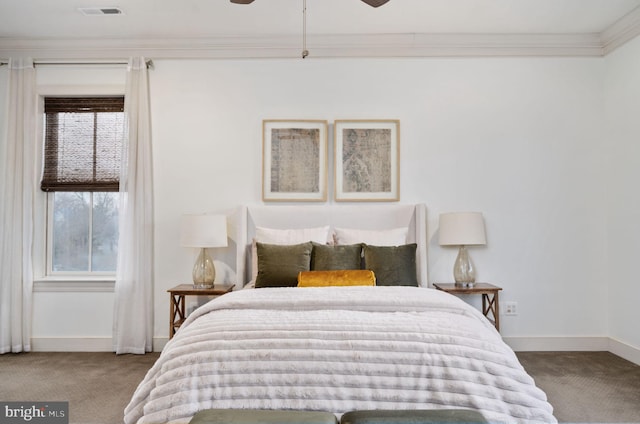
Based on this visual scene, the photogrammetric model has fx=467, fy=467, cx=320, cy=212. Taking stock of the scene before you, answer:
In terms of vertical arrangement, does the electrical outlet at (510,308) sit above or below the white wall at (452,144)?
below

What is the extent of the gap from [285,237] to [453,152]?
1733 millimetres

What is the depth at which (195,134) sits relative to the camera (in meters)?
4.33

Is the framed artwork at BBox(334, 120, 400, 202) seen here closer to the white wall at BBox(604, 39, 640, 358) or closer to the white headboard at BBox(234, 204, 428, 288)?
the white headboard at BBox(234, 204, 428, 288)

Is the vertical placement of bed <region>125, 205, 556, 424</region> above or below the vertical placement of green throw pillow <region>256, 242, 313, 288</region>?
below

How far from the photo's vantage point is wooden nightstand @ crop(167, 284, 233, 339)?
380 centimetres

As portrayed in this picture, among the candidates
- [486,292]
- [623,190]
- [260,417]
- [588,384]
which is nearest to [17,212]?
[260,417]

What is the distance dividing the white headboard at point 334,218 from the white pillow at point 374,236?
0.17 metres

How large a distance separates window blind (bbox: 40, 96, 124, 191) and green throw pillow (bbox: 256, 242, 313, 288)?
1.71 meters

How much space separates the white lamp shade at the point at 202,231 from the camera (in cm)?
389

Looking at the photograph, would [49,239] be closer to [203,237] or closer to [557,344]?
[203,237]

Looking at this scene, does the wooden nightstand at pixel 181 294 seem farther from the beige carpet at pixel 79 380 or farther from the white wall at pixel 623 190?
the white wall at pixel 623 190

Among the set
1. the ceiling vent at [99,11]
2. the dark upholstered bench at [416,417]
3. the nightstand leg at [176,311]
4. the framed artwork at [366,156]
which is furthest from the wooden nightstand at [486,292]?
the ceiling vent at [99,11]

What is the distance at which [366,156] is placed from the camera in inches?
169

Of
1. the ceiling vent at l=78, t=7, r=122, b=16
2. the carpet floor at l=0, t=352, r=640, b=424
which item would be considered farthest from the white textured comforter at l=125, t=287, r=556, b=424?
the ceiling vent at l=78, t=7, r=122, b=16
